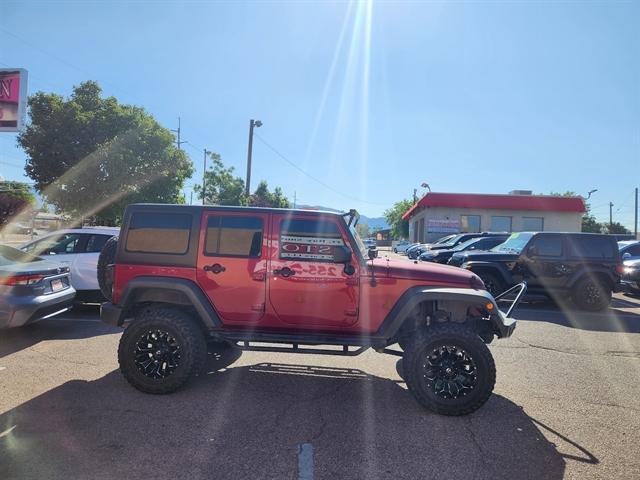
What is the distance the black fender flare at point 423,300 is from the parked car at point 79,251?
602 cm

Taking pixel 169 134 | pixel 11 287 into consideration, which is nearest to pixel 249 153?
pixel 169 134

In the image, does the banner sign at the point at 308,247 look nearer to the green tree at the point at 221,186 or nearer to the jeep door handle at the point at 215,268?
the jeep door handle at the point at 215,268

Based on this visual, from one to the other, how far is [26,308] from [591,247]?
1152cm

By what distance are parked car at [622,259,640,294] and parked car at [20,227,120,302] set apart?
13106mm

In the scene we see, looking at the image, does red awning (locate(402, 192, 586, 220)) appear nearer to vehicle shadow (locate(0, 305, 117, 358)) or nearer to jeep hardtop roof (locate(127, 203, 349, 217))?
vehicle shadow (locate(0, 305, 117, 358))

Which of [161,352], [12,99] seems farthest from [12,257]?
[12,99]

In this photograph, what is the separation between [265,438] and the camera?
367cm

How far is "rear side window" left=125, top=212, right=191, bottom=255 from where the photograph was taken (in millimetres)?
4750

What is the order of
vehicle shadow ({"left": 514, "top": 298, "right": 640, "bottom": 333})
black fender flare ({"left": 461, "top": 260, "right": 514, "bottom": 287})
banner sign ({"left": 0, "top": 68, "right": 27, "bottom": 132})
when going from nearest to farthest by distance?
vehicle shadow ({"left": 514, "top": 298, "right": 640, "bottom": 333}) < banner sign ({"left": 0, "top": 68, "right": 27, "bottom": 132}) < black fender flare ({"left": 461, "top": 260, "right": 514, "bottom": 287})

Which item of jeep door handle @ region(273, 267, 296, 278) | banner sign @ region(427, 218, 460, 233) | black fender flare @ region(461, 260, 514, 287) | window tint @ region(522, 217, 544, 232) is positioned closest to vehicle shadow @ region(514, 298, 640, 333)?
black fender flare @ region(461, 260, 514, 287)

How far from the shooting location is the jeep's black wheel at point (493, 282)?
10.6 metres

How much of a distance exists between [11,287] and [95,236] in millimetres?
2594

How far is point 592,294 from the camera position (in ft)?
34.1

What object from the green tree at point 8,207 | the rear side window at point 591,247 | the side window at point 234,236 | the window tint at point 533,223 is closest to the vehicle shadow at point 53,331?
the side window at point 234,236
